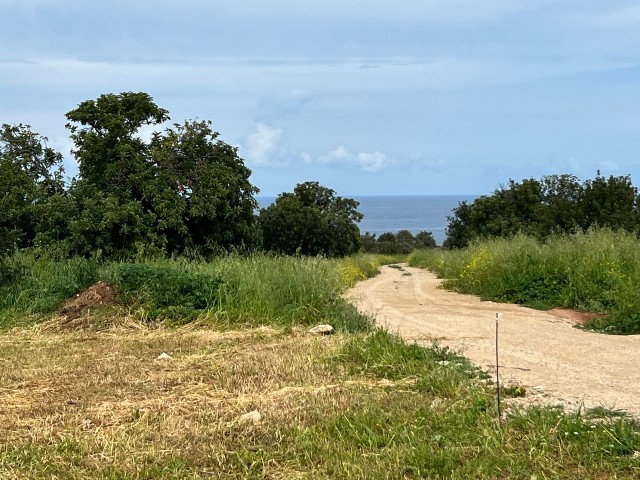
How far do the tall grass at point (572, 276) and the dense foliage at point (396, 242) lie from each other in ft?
171

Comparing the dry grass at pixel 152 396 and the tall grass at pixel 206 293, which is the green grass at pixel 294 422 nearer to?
the dry grass at pixel 152 396

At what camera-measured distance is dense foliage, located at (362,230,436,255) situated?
72312 mm

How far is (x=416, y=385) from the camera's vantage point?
5.23 m

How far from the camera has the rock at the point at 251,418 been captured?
14.6 ft

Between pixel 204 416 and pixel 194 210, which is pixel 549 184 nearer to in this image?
pixel 194 210

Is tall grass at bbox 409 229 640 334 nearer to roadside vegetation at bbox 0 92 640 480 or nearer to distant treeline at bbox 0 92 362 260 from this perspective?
roadside vegetation at bbox 0 92 640 480

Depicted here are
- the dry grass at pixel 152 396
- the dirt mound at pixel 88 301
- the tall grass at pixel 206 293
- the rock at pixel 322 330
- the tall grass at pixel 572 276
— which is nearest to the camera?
the dry grass at pixel 152 396

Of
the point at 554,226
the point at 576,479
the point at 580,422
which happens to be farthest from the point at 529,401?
the point at 554,226

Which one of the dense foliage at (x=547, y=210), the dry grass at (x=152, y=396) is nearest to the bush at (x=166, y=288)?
the dry grass at (x=152, y=396)

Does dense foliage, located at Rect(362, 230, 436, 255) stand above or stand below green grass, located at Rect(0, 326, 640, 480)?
below

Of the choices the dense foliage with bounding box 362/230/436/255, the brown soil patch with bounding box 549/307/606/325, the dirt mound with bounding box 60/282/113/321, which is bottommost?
the dense foliage with bounding box 362/230/436/255

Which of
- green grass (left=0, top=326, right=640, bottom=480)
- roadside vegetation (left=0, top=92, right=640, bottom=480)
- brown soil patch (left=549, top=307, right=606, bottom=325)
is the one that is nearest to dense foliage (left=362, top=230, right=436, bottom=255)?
roadside vegetation (left=0, top=92, right=640, bottom=480)

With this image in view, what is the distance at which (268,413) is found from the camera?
181 inches

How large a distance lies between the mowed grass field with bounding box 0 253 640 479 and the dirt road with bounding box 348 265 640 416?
511 mm
